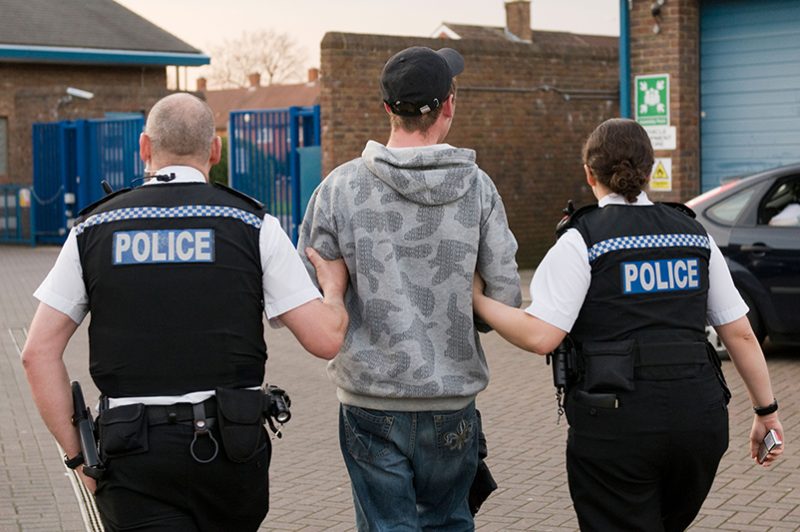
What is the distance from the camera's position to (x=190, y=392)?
10.7 ft

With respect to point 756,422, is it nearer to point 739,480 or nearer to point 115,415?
point 115,415

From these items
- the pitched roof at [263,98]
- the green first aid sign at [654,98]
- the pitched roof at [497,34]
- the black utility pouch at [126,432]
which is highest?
the pitched roof at [497,34]

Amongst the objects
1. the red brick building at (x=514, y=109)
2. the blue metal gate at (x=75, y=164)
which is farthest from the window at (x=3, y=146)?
the red brick building at (x=514, y=109)

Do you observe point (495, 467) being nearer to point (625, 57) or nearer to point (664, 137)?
point (664, 137)

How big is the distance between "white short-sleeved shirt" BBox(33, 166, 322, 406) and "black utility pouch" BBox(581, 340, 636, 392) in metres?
0.80

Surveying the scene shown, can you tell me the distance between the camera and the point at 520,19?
61.7m

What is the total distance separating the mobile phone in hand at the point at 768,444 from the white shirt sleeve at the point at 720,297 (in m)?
0.41

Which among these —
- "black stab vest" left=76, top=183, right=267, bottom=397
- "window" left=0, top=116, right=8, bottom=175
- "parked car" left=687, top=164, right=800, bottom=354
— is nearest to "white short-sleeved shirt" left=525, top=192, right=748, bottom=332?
"black stab vest" left=76, top=183, right=267, bottom=397

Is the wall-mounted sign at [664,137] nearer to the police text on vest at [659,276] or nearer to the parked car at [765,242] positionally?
the parked car at [765,242]

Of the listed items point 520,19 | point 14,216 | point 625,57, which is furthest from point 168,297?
point 520,19

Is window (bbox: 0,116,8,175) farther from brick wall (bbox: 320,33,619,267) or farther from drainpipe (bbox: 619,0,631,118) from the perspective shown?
drainpipe (bbox: 619,0,631,118)

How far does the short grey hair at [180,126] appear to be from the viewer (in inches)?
131

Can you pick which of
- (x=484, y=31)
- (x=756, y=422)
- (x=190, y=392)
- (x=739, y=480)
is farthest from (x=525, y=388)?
(x=484, y=31)

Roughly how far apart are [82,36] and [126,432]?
3372 cm
